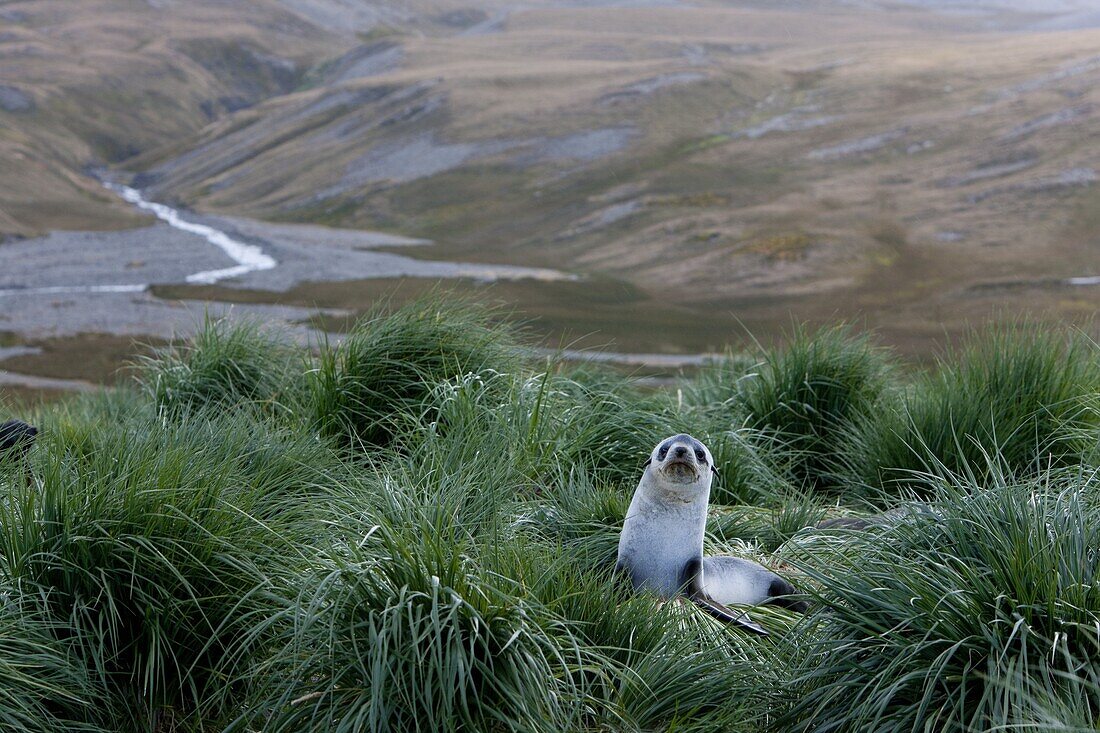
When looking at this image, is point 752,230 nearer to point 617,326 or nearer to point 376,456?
point 617,326

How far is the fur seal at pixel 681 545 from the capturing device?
16.4 ft

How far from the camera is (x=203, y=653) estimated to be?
4.28 metres

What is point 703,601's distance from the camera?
4.89m

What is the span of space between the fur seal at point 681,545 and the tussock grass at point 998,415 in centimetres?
174

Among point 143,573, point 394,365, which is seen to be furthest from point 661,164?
point 143,573

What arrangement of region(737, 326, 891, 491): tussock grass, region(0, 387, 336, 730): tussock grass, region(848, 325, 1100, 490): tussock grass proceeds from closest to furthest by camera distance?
region(0, 387, 336, 730): tussock grass
region(848, 325, 1100, 490): tussock grass
region(737, 326, 891, 491): tussock grass

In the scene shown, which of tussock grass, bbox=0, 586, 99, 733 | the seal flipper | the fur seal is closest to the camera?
tussock grass, bbox=0, 586, 99, 733

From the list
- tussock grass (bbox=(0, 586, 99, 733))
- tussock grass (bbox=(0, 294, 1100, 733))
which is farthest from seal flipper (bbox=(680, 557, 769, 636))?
tussock grass (bbox=(0, 586, 99, 733))

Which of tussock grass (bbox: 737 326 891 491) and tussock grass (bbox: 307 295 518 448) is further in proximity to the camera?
tussock grass (bbox: 737 326 891 491)

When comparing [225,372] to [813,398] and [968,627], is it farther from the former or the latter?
[968,627]

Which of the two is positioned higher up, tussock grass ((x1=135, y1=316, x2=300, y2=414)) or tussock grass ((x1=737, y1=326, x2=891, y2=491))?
tussock grass ((x1=135, y1=316, x2=300, y2=414))

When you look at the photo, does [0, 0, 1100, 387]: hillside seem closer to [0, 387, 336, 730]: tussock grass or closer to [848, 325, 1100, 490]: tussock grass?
[848, 325, 1100, 490]: tussock grass

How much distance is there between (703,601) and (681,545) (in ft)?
0.94

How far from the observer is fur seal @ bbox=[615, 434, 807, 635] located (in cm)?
498
